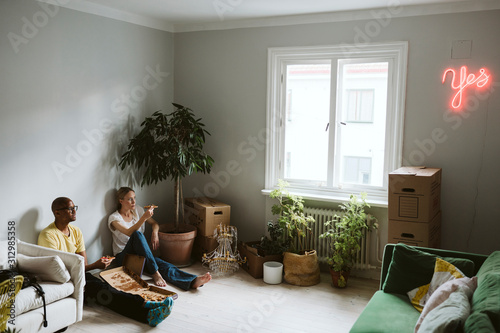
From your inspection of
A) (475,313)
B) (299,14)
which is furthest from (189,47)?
(475,313)

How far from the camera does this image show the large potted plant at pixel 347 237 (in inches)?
162

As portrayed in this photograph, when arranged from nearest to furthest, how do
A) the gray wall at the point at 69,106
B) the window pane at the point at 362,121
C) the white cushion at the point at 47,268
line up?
the white cushion at the point at 47,268, the gray wall at the point at 69,106, the window pane at the point at 362,121

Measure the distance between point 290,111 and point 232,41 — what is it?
1.01 m

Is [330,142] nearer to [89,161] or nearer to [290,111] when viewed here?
[290,111]

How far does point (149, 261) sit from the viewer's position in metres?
4.11

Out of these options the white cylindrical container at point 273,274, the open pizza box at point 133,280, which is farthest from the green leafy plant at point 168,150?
the white cylindrical container at point 273,274

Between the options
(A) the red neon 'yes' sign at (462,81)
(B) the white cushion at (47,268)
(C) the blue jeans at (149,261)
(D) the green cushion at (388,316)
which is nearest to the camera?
(D) the green cushion at (388,316)

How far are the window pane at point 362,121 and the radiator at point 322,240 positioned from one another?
403 mm

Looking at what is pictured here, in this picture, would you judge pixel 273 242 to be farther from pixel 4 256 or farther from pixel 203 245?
pixel 4 256

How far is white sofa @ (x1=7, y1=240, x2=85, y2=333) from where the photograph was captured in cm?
290

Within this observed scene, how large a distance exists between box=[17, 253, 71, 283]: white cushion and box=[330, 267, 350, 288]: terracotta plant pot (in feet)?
7.66

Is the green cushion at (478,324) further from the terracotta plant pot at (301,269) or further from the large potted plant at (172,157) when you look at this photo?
the large potted plant at (172,157)

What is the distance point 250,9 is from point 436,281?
2.97 m

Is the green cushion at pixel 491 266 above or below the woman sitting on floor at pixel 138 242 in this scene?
above
